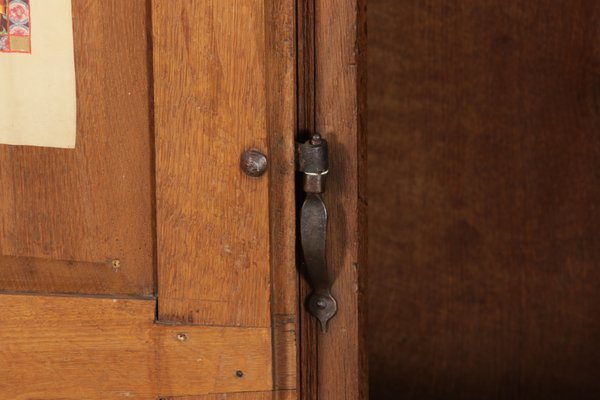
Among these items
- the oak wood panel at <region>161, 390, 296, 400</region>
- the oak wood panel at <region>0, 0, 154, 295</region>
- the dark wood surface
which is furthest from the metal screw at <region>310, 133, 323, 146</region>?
the dark wood surface

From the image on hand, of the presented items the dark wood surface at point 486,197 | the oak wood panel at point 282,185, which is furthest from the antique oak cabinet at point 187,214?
the dark wood surface at point 486,197

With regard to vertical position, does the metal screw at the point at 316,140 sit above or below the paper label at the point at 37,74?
below

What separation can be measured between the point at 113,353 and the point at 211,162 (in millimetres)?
256

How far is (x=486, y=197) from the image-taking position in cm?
208

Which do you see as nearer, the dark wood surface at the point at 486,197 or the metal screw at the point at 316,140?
the metal screw at the point at 316,140

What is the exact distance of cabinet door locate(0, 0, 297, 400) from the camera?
1324mm

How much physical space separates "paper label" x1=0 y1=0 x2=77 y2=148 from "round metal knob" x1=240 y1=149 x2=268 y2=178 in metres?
0.21

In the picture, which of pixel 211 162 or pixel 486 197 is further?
pixel 486 197

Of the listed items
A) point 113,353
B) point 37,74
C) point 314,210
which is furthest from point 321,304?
point 37,74

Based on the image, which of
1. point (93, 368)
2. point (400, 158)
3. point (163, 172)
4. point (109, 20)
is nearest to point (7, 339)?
point (93, 368)

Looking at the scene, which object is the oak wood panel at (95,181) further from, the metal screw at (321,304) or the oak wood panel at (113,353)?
the metal screw at (321,304)

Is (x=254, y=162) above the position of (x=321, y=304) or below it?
above

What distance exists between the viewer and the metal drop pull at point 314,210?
135 centimetres

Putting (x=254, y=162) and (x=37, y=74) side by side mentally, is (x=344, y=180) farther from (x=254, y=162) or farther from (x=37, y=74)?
(x=37, y=74)
